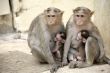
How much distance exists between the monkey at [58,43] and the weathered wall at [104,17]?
4.41ft

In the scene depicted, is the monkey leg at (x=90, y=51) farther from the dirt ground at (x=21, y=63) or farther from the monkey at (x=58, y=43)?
the monkey at (x=58, y=43)

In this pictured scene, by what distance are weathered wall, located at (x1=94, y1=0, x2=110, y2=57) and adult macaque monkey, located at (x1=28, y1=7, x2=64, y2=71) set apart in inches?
52.8

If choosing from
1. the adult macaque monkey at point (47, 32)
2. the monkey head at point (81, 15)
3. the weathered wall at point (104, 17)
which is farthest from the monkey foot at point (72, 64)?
the weathered wall at point (104, 17)

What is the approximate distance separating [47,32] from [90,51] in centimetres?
91

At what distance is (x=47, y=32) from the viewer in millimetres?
7523

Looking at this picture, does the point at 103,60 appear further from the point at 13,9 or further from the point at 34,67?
the point at 13,9

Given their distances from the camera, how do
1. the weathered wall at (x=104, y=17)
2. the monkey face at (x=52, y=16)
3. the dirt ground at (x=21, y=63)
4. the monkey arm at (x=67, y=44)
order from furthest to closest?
the weathered wall at (x=104, y=17) → the monkey arm at (x=67, y=44) → the monkey face at (x=52, y=16) → the dirt ground at (x=21, y=63)

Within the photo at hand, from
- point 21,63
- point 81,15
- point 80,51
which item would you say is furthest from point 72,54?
point 21,63

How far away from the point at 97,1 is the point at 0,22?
3298mm

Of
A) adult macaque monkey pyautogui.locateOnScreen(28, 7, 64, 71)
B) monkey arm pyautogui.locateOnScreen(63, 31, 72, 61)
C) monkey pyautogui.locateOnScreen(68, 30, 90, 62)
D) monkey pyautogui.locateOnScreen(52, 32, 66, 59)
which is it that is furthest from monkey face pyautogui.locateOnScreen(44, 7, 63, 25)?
monkey pyautogui.locateOnScreen(68, 30, 90, 62)

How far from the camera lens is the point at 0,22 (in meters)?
10.9

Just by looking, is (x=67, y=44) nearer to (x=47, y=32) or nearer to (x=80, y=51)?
(x=80, y=51)

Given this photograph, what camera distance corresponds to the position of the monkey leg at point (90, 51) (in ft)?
24.0

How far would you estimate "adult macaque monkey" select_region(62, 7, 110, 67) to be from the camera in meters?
7.31
